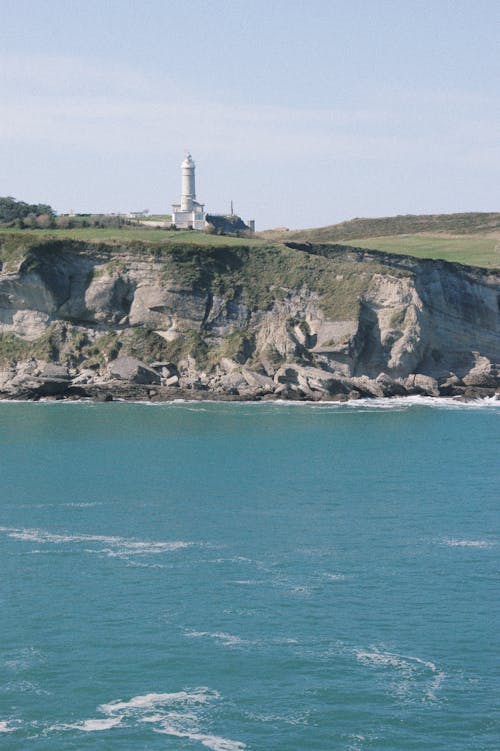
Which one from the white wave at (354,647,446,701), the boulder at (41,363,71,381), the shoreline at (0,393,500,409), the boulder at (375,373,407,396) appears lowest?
the white wave at (354,647,446,701)

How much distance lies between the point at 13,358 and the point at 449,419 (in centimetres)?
3820

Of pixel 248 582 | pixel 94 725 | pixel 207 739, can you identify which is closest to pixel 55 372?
pixel 248 582

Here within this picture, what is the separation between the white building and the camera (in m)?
123

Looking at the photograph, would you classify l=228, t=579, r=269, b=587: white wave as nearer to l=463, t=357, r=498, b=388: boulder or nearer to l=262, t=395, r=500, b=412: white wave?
l=262, t=395, r=500, b=412: white wave

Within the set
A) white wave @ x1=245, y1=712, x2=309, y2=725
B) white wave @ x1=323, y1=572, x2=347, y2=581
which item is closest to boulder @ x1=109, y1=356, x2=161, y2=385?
white wave @ x1=323, y1=572, x2=347, y2=581

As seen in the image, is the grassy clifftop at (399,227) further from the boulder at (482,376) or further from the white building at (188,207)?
the boulder at (482,376)

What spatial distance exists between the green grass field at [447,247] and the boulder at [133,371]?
106 feet

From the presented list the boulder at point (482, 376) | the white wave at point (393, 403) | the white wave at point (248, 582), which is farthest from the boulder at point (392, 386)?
the white wave at point (248, 582)

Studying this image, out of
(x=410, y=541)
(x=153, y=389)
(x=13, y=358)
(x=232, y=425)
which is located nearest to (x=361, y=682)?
(x=410, y=541)

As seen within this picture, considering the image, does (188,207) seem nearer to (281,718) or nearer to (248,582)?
(248,582)

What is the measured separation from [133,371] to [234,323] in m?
11.0

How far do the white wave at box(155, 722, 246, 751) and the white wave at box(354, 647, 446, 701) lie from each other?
4980mm

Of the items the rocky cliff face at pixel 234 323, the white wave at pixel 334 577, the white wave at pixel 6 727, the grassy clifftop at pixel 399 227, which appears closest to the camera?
the white wave at pixel 6 727

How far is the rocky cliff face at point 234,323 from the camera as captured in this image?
89500 mm
